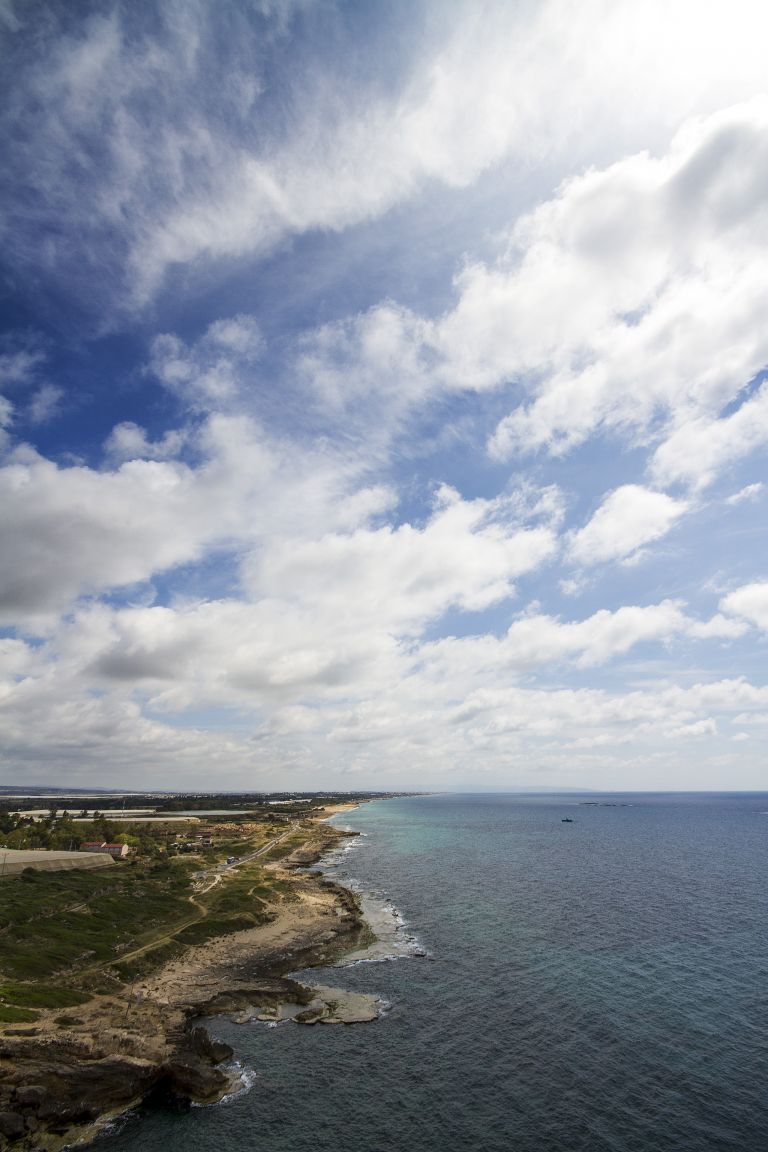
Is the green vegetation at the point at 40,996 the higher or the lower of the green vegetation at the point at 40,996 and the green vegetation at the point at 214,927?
the higher

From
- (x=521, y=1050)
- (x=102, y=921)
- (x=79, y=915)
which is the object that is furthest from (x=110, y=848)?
(x=521, y=1050)

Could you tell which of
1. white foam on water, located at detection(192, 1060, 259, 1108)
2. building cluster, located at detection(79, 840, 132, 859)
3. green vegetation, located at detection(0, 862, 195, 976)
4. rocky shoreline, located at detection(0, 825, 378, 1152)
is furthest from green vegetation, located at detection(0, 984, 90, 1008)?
building cluster, located at detection(79, 840, 132, 859)

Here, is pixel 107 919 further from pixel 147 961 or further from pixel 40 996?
pixel 40 996

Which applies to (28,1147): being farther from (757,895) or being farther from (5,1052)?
(757,895)

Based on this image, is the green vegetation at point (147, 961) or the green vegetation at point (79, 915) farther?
the green vegetation at point (79, 915)

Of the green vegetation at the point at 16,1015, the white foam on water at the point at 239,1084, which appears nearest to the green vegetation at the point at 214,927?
the green vegetation at the point at 16,1015

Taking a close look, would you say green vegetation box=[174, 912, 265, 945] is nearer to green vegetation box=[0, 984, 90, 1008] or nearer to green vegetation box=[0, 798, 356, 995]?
green vegetation box=[0, 798, 356, 995]

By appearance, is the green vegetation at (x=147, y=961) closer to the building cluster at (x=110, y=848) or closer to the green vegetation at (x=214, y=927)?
the green vegetation at (x=214, y=927)

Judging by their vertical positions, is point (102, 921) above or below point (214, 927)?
above

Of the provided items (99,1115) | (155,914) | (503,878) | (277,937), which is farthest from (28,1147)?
(503,878)
